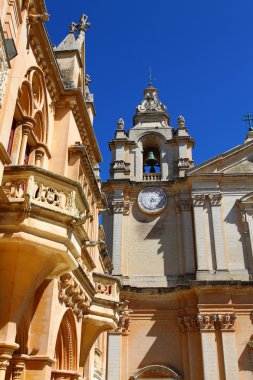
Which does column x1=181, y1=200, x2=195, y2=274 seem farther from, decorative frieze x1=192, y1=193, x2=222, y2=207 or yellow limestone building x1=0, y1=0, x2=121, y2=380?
yellow limestone building x1=0, y1=0, x2=121, y2=380

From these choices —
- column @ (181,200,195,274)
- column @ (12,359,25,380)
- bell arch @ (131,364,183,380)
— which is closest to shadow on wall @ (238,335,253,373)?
bell arch @ (131,364,183,380)

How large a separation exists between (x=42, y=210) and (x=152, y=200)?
21353 mm

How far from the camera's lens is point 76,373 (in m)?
11.4

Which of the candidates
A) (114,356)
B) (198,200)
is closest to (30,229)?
(114,356)

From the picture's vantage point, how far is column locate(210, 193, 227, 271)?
25.5 meters

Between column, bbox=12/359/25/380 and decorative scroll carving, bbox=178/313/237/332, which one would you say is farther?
decorative scroll carving, bbox=178/313/237/332

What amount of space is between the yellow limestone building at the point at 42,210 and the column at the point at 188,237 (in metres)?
12.5

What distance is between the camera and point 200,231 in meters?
26.5

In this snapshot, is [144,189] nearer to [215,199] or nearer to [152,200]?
[152,200]

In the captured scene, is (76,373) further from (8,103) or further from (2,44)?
(2,44)

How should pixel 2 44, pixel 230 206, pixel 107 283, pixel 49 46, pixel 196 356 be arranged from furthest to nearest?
1. pixel 230 206
2. pixel 196 356
3. pixel 107 283
4. pixel 49 46
5. pixel 2 44

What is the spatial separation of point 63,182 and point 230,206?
817 inches

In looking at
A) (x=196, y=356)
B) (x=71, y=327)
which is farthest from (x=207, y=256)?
(x=71, y=327)

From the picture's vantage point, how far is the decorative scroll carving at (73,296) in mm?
10422
